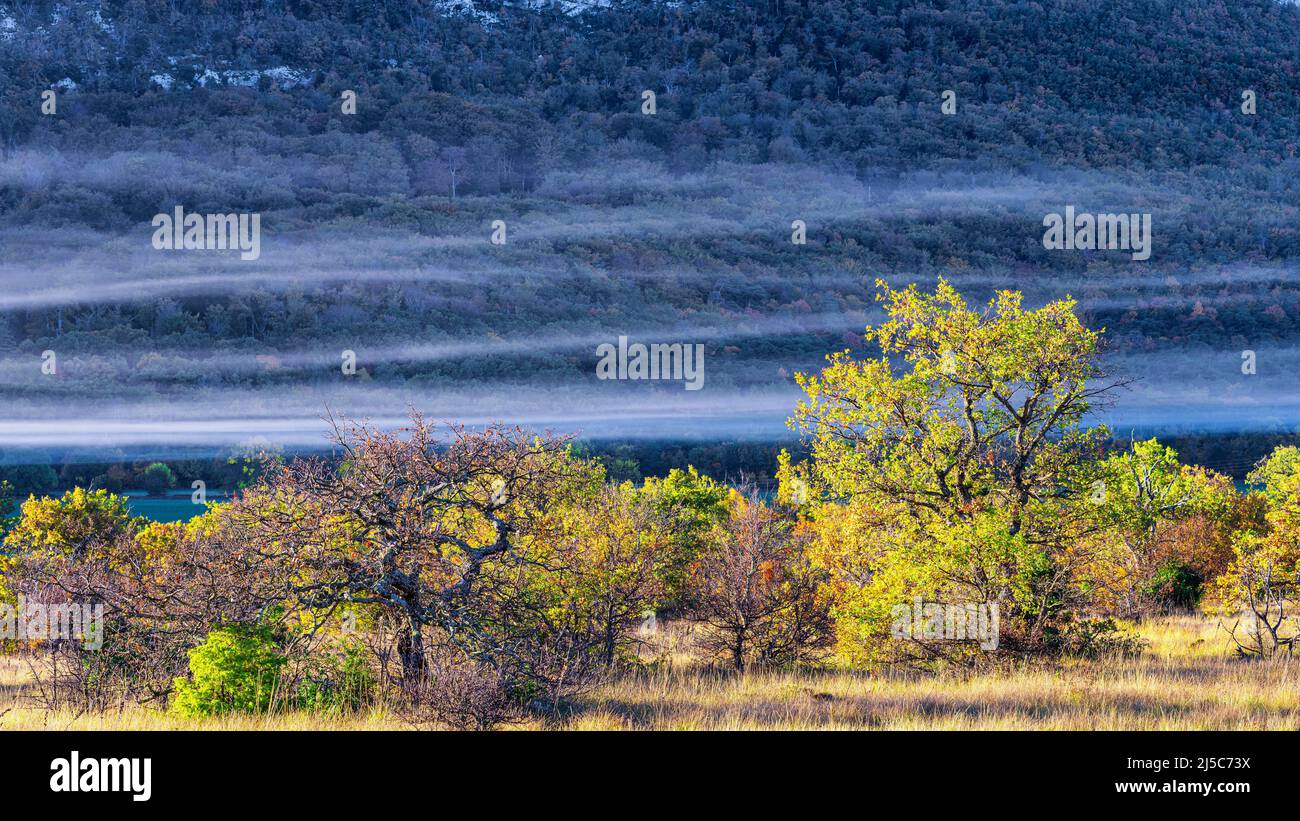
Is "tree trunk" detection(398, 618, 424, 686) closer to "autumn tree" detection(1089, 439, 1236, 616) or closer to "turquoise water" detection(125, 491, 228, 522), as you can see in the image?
"autumn tree" detection(1089, 439, 1236, 616)

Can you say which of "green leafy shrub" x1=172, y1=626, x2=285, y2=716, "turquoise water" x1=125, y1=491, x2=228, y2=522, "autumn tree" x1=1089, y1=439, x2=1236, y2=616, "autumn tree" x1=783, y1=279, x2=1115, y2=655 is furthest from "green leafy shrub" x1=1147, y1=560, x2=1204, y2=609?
"turquoise water" x1=125, y1=491, x2=228, y2=522

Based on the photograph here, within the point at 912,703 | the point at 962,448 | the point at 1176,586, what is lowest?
the point at 1176,586

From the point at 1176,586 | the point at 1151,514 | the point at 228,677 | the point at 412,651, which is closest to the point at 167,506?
the point at 1151,514

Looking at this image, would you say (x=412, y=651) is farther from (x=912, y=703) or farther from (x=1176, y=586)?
(x=1176, y=586)

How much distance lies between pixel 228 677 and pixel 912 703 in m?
9.58

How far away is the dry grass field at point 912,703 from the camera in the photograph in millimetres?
14758

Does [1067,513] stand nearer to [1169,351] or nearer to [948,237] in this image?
[1169,351]

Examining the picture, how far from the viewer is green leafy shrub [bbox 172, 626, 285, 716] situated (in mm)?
14984

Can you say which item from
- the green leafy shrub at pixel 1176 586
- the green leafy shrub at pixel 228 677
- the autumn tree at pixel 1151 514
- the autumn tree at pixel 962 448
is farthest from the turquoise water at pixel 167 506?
the green leafy shrub at pixel 228 677

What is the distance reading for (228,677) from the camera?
14961 millimetres

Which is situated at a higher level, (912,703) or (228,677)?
(228,677)

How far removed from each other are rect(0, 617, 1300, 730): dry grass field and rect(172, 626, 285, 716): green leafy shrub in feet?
1.08

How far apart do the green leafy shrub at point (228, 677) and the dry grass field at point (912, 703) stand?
330 millimetres

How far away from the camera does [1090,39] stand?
192 metres
